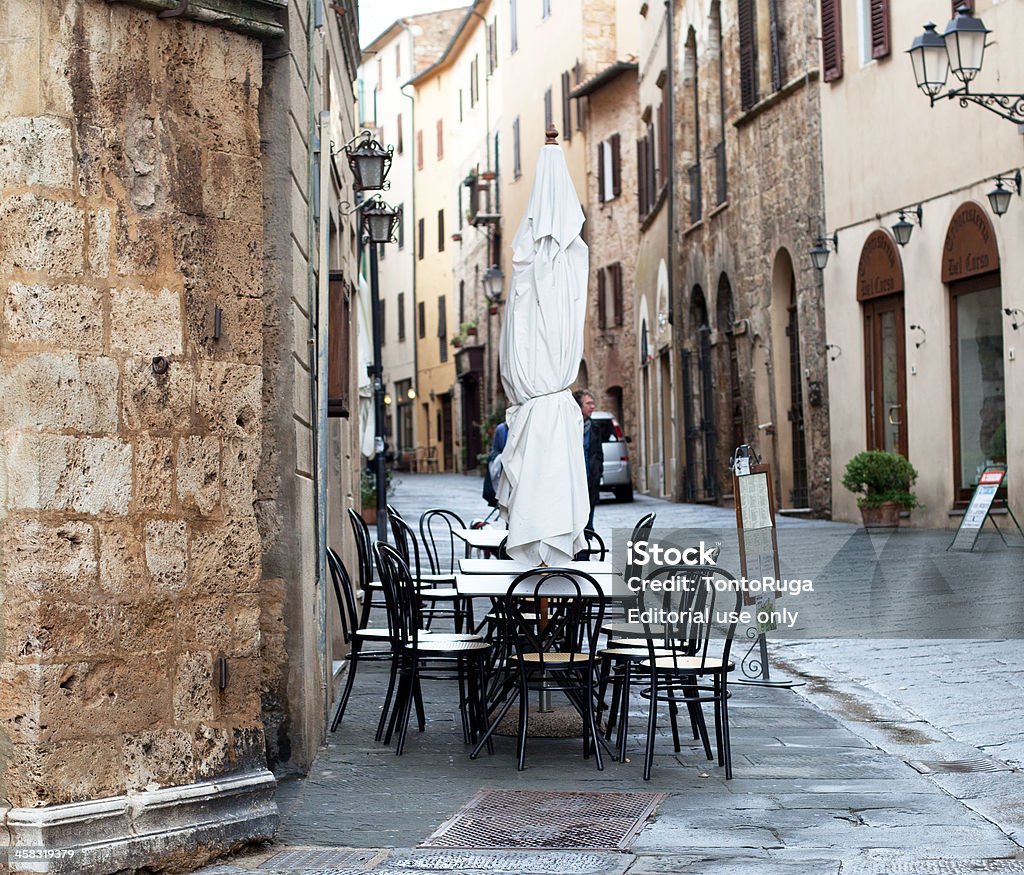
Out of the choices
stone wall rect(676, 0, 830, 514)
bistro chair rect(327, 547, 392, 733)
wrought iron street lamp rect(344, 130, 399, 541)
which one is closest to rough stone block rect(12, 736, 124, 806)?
bistro chair rect(327, 547, 392, 733)

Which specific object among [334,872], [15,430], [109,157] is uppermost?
[109,157]

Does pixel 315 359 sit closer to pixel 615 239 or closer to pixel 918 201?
pixel 918 201

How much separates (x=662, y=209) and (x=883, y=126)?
34.8ft

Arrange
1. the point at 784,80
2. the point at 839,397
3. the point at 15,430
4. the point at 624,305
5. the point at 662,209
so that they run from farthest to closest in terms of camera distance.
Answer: the point at 624,305 → the point at 662,209 → the point at 784,80 → the point at 839,397 → the point at 15,430

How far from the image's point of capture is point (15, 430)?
4.91 meters

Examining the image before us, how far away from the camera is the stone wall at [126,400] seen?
493cm

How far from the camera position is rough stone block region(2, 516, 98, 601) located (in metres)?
4.90

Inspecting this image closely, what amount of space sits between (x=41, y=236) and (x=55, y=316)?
0.25 m

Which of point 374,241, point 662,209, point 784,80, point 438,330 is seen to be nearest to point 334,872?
point 374,241

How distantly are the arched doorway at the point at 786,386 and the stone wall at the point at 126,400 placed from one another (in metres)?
17.8

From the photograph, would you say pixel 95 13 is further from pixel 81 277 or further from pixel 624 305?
pixel 624 305

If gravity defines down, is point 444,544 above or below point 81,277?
below

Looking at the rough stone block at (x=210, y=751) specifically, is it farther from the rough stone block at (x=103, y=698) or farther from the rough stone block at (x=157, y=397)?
the rough stone block at (x=157, y=397)

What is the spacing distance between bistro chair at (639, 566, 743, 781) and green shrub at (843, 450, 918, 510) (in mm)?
11369
